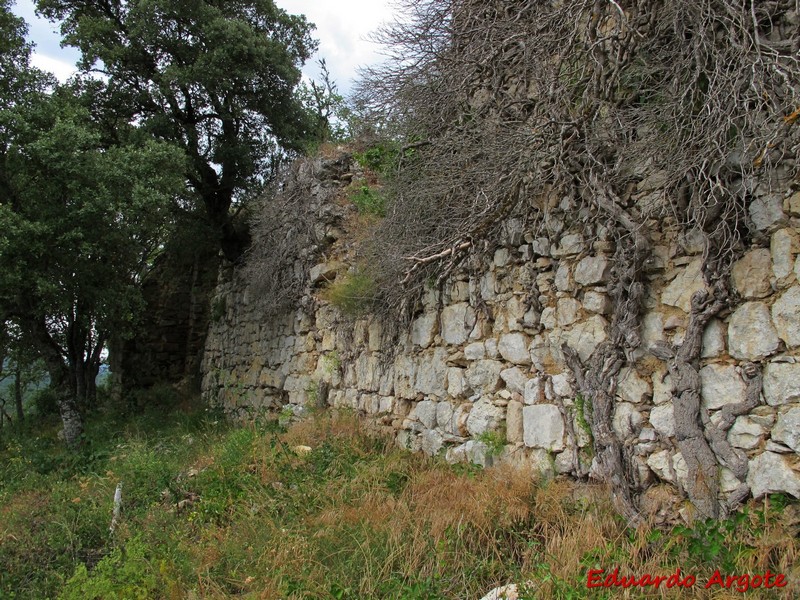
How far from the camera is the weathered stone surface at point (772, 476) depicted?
2.88 meters

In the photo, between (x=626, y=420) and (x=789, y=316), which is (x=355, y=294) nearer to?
(x=626, y=420)

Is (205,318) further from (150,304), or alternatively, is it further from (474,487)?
(474,487)

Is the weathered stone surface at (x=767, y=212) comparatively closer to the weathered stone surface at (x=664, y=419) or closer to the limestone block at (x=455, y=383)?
the weathered stone surface at (x=664, y=419)

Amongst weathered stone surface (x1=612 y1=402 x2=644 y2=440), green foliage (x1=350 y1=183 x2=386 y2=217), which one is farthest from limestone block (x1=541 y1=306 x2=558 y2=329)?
green foliage (x1=350 y1=183 x2=386 y2=217)

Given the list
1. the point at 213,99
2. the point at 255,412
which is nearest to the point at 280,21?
the point at 213,99

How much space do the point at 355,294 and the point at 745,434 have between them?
4246 mm

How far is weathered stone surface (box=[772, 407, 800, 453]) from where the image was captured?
2866 millimetres

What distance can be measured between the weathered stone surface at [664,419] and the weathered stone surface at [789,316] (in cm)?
72

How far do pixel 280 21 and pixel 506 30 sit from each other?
891 centimetres

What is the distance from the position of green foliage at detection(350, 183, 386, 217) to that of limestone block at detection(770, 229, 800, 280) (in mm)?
4776

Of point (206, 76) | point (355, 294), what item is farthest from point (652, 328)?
point (206, 76)

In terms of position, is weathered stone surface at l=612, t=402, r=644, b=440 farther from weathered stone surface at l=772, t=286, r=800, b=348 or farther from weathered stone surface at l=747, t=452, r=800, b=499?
weathered stone surface at l=772, t=286, r=800, b=348

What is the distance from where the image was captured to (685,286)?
136 inches

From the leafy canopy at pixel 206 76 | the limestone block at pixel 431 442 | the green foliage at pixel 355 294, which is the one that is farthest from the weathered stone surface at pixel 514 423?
the leafy canopy at pixel 206 76
